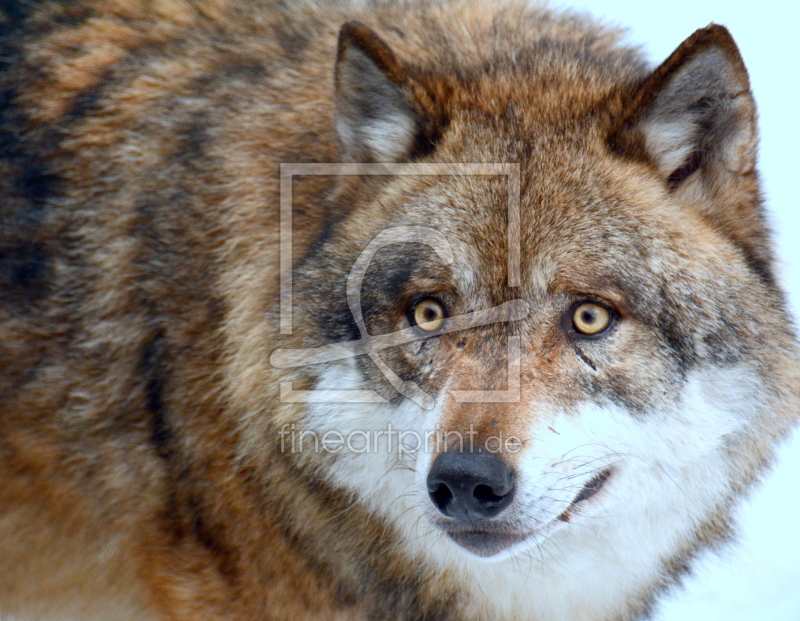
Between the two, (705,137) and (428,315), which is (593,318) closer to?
(428,315)

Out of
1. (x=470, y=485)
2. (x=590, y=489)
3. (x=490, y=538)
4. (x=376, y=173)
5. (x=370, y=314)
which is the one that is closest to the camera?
(x=470, y=485)

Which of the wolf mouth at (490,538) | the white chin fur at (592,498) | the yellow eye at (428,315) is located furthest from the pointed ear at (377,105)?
the wolf mouth at (490,538)

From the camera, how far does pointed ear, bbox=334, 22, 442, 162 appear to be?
288 centimetres

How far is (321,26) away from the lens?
11.7 feet

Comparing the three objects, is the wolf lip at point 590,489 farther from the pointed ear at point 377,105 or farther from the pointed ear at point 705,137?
the pointed ear at point 377,105

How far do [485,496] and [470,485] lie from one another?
0.27ft

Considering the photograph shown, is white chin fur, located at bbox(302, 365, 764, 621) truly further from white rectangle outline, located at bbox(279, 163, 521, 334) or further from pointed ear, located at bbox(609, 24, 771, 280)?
pointed ear, located at bbox(609, 24, 771, 280)

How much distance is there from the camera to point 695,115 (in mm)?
2918

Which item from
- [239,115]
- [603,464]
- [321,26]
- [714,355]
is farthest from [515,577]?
[321,26]

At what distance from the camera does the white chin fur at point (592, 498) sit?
2703 mm

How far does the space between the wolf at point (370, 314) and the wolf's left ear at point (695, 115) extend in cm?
1

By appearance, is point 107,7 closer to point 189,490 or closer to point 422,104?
point 422,104

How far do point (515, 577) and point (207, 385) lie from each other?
135cm
